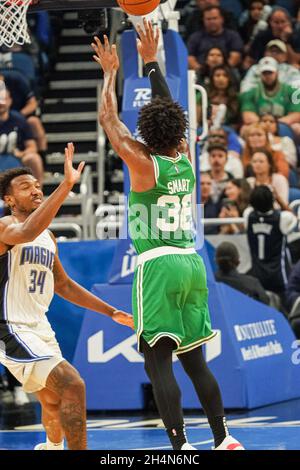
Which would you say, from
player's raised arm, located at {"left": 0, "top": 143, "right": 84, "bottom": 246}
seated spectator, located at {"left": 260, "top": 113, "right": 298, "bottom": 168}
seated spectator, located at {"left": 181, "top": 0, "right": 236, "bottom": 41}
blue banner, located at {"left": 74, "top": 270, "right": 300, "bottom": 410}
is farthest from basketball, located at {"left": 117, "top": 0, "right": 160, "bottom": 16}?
seated spectator, located at {"left": 181, "top": 0, "right": 236, "bottom": 41}

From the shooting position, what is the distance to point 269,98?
15.2 metres

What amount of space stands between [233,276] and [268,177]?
2.72 metres

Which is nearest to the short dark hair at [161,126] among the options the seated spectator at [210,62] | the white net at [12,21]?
the white net at [12,21]

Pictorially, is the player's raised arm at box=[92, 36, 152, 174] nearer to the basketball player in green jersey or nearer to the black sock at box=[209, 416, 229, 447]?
the basketball player in green jersey

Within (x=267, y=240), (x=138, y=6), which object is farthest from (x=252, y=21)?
(x=138, y=6)

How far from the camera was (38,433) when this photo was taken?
881 centimetres

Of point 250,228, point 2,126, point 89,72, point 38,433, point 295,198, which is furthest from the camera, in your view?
point 89,72

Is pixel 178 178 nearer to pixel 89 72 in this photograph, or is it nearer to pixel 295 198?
pixel 295 198

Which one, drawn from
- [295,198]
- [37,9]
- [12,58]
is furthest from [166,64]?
[12,58]

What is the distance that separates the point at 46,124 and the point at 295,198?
15.6 ft

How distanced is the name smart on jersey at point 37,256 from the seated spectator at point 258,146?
735cm

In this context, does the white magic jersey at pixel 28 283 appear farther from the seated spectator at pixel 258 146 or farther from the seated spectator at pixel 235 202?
the seated spectator at pixel 258 146

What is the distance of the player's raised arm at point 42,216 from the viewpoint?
20.5 feet

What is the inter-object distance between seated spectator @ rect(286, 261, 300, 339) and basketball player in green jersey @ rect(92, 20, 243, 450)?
5.01m
